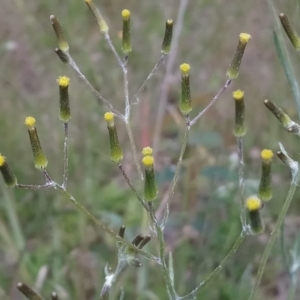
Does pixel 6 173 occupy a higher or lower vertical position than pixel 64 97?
lower

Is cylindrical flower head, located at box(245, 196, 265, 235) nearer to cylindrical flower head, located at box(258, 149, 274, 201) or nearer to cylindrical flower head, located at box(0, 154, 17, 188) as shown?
cylindrical flower head, located at box(258, 149, 274, 201)

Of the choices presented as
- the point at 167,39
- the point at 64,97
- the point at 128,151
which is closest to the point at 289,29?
the point at 167,39

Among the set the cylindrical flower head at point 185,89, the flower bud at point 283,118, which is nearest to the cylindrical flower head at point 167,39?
the cylindrical flower head at point 185,89

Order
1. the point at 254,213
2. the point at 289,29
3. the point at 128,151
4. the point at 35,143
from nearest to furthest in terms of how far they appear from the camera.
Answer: the point at 254,213, the point at 35,143, the point at 289,29, the point at 128,151

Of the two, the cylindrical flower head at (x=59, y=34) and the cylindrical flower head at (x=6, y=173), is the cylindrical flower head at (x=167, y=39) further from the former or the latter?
the cylindrical flower head at (x=6, y=173)

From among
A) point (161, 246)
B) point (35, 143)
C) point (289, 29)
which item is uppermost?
point (289, 29)

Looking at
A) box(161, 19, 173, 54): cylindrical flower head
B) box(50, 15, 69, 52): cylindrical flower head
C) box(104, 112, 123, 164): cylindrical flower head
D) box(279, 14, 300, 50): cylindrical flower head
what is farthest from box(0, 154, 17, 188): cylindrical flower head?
box(279, 14, 300, 50): cylindrical flower head

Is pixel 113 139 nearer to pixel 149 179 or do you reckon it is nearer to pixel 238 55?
pixel 149 179
